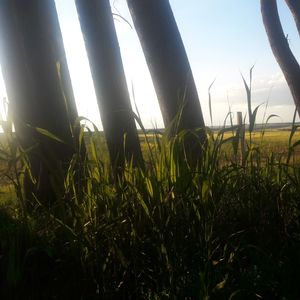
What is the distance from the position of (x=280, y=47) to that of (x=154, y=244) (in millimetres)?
7525

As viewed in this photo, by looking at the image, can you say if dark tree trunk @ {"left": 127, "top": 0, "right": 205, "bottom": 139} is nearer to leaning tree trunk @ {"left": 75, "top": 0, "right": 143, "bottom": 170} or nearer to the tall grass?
leaning tree trunk @ {"left": 75, "top": 0, "right": 143, "bottom": 170}

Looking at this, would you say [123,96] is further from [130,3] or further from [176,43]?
[130,3]

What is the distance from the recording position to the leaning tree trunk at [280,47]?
8391 mm

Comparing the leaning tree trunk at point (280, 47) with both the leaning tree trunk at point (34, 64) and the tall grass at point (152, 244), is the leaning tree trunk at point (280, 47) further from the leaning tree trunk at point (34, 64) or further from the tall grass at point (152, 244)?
the tall grass at point (152, 244)

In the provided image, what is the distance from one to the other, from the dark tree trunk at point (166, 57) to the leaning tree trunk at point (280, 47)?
4246mm

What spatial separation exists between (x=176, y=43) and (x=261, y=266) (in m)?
3.09

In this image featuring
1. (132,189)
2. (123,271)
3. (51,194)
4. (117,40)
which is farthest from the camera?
(117,40)

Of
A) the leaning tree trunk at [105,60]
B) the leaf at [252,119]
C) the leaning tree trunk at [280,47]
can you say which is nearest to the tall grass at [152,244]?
the leaf at [252,119]

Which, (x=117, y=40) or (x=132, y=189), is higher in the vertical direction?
(x=117, y=40)

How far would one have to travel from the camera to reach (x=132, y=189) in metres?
2.14

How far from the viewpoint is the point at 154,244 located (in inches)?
74.5

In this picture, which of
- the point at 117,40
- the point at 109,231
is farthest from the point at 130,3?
the point at 109,231

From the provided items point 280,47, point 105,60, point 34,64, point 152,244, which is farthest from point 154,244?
point 280,47

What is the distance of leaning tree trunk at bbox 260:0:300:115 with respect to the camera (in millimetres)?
8391
